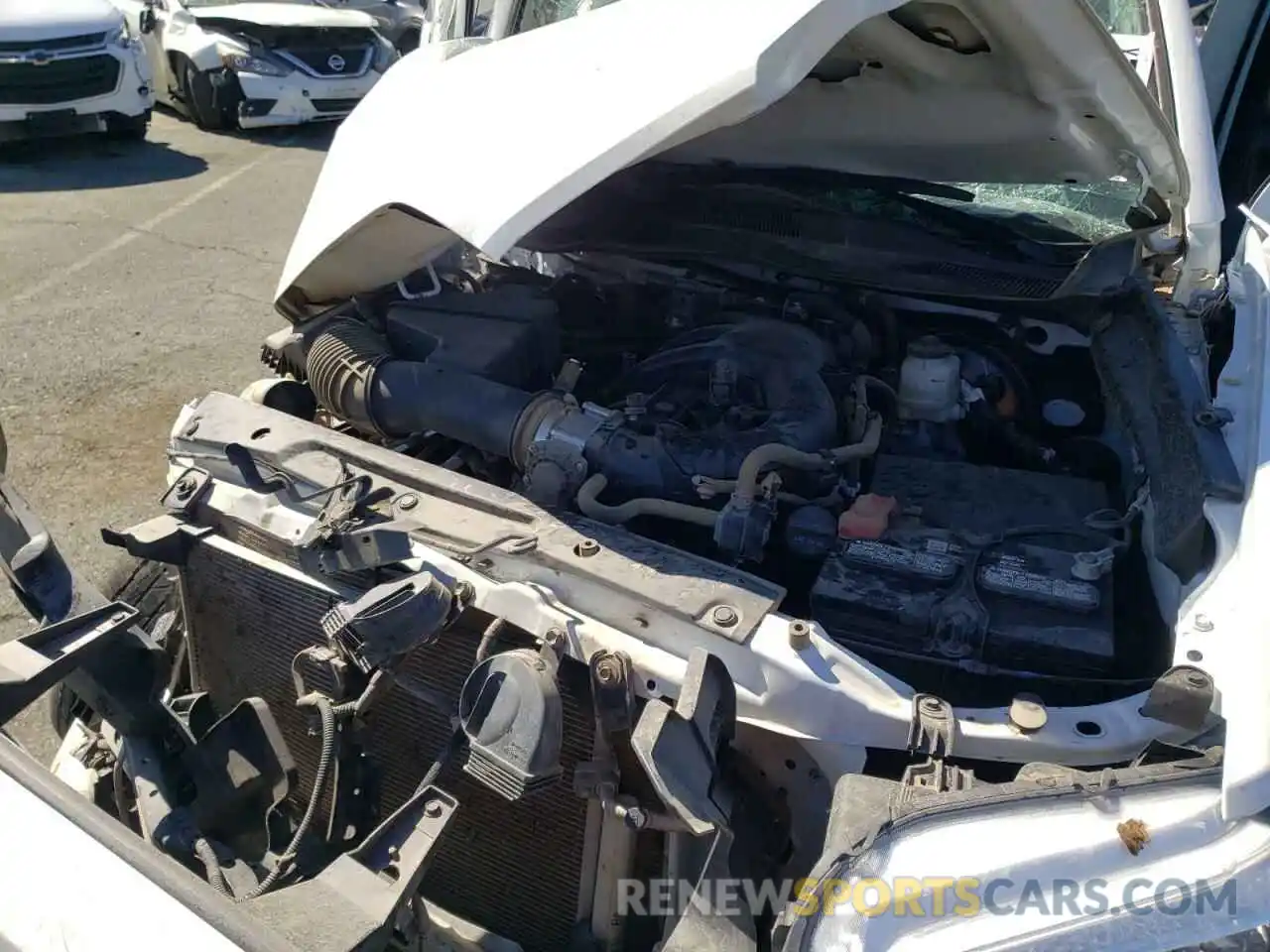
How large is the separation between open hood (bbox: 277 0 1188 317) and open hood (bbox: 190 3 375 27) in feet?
21.0

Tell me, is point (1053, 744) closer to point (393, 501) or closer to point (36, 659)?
point (393, 501)

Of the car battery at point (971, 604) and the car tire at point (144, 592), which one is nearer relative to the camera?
the car battery at point (971, 604)

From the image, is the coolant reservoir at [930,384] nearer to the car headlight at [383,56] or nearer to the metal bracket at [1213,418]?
the metal bracket at [1213,418]

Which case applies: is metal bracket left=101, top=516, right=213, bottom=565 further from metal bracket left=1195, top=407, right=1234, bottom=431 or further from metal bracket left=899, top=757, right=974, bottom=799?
metal bracket left=1195, top=407, right=1234, bottom=431

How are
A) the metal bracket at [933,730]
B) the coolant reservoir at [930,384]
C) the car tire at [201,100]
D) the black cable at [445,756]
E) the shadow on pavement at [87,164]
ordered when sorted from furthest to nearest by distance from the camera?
the car tire at [201,100] → the shadow on pavement at [87,164] → the coolant reservoir at [930,384] → the black cable at [445,756] → the metal bracket at [933,730]

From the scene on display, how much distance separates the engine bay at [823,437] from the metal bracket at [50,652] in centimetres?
59

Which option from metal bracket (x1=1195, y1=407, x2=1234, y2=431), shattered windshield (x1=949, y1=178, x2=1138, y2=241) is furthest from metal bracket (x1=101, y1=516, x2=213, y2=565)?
shattered windshield (x1=949, y1=178, x2=1138, y2=241)

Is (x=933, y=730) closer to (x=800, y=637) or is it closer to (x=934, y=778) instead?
(x=934, y=778)

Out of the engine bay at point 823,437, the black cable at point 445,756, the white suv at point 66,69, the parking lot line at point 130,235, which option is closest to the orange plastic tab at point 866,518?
the engine bay at point 823,437

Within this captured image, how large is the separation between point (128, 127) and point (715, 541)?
25.6 feet

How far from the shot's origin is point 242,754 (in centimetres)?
178

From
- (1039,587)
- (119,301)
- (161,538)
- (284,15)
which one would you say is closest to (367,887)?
(161,538)

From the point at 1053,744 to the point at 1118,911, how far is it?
260 mm

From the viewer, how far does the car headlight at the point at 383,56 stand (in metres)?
8.67
